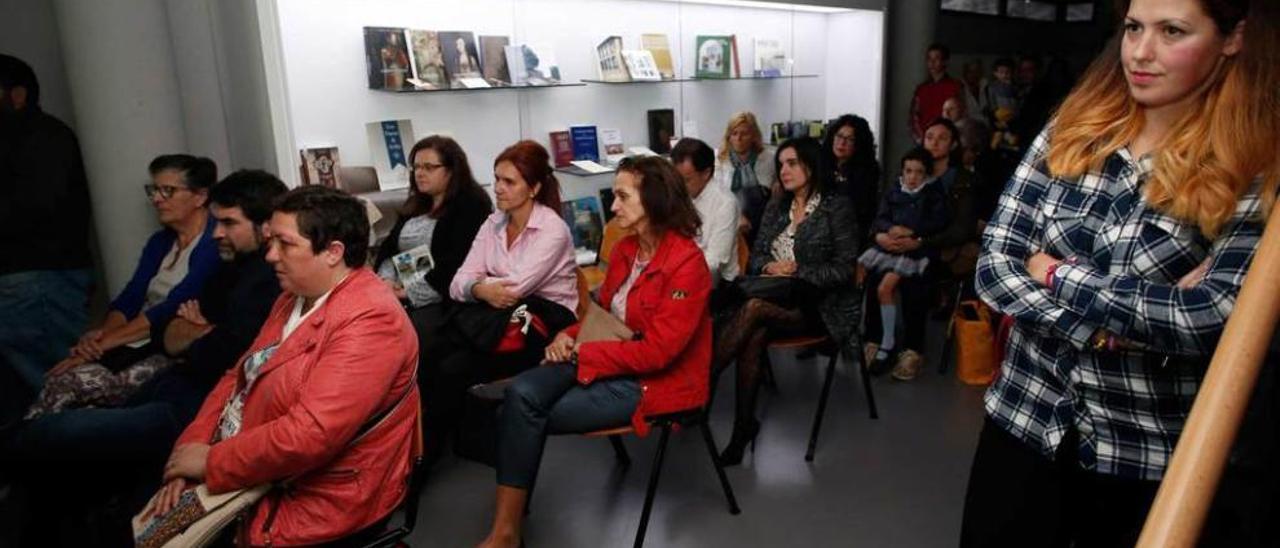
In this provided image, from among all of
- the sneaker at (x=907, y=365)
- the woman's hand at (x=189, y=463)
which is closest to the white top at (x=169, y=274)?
the woman's hand at (x=189, y=463)

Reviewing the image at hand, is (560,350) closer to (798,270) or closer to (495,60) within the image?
(798,270)

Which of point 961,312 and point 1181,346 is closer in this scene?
point 1181,346

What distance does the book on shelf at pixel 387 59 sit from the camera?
415 centimetres

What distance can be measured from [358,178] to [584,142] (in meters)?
1.50

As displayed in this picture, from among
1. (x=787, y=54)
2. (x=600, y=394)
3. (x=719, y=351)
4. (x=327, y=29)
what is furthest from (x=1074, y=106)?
(x=787, y=54)

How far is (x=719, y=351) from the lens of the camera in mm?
3490

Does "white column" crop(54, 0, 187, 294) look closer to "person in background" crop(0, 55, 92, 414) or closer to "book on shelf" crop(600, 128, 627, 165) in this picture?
"person in background" crop(0, 55, 92, 414)

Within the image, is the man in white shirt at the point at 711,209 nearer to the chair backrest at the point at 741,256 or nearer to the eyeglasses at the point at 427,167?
the chair backrest at the point at 741,256

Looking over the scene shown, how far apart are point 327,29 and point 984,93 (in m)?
6.65

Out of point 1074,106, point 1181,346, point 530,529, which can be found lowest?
point 530,529

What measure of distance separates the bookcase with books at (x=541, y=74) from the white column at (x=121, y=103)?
448 millimetres

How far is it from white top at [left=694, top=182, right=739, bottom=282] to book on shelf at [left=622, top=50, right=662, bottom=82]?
4.78 ft

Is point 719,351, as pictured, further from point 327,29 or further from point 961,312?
point 327,29

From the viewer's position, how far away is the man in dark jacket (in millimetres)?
2395
